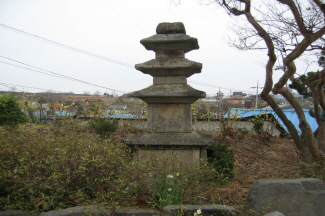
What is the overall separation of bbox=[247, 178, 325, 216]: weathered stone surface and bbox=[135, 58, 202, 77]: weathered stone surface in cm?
259

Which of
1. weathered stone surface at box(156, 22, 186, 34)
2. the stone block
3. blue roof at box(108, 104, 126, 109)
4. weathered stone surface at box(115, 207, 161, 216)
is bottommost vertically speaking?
weathered stone surface at box(115, 207, 161, 216)

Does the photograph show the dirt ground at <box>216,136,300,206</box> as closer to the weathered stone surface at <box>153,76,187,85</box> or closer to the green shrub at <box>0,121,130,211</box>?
the green shrub at <box>0,121,130,211</box>

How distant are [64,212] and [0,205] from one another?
797 millimetres

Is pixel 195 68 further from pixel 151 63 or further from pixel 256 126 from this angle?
pixel 256 126

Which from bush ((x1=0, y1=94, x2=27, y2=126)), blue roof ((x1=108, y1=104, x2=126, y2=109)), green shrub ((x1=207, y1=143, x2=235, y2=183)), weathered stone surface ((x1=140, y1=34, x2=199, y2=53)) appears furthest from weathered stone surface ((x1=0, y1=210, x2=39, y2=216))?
bush ((x1=0, y1=94, x2=27, y2=126))

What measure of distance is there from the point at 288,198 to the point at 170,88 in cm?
274

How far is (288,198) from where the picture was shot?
326cm

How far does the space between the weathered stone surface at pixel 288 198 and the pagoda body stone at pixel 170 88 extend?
188 centimetres

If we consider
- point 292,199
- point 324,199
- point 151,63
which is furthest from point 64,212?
point 151,63

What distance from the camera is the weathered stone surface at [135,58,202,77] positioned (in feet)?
17.5

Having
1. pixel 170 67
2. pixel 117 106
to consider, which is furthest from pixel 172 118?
pixel 117 106

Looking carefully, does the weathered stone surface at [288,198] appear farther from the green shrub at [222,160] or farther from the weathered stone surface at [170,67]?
the weathered stone surface at [170,67]

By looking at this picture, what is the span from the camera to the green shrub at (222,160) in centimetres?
515

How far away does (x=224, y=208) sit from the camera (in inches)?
121
